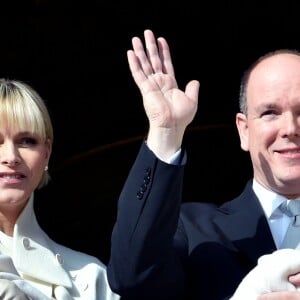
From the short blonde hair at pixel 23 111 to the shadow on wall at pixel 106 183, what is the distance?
995 mm

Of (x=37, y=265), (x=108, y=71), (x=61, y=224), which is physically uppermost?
(x=108, y=71)

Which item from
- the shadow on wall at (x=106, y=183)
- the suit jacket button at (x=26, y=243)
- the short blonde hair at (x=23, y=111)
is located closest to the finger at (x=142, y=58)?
the short blonde hair at (x=23, y=111)

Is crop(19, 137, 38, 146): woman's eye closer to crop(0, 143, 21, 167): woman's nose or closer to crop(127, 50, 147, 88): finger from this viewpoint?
crop(0, 143, 21, 167): woman's nose

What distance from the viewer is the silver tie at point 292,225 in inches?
75.2

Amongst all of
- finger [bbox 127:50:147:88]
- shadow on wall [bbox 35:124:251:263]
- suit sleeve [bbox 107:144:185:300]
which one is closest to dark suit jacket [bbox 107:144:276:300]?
suit sleeve [bbox 107:144:185:300]

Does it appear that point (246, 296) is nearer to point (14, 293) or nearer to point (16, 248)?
point (14, 293)

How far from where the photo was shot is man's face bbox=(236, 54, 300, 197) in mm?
1914

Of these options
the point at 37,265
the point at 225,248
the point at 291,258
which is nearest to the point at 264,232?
the point at 225,248

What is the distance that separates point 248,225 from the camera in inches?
75.9

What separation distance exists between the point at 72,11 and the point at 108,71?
301 millimetres

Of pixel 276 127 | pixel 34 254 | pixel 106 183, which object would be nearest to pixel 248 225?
pixel 276 127

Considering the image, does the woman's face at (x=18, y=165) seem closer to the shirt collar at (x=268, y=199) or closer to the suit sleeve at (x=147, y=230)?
the suit sleeve at (x=147, y=230)

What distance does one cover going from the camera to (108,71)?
3.61 metres

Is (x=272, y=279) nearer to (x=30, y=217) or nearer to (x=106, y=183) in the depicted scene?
(x=30, y=217)
